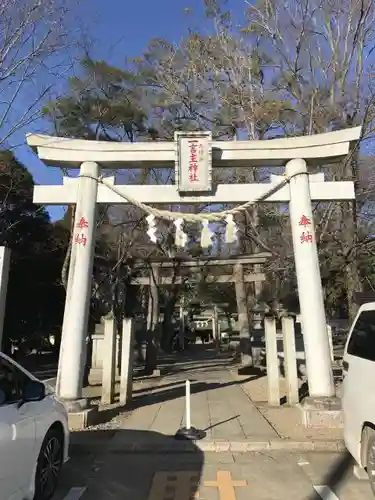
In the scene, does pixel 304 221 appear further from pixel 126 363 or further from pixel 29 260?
pixel 29 260

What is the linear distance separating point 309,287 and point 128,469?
4.35 m

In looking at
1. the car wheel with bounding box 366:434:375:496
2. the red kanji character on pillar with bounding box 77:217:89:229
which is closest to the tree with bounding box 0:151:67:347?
the red kanji character on pillar with bounding box 77:217:89:229

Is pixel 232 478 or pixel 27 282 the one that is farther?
pixel 27 282

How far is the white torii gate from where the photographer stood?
844 cm

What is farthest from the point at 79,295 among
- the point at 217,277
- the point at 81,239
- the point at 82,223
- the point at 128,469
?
the point at 217,277

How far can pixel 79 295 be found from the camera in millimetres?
8328

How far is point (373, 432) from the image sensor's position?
4.44m

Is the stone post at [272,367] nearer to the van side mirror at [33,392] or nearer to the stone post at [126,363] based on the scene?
the stone post at [126,363]

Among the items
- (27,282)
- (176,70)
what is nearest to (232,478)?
(176,70)

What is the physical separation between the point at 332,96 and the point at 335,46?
1.58m

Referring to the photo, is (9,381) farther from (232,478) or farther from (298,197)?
(298,197)

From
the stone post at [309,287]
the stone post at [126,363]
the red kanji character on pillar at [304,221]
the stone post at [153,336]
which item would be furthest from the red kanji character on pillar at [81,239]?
the stone post at [153,336]

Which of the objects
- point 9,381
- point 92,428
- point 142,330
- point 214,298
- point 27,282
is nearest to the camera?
point 9,381

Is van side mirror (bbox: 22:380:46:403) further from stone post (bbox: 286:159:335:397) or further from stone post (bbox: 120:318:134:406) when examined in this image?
stone post (bbox: 120:318:134:406)
